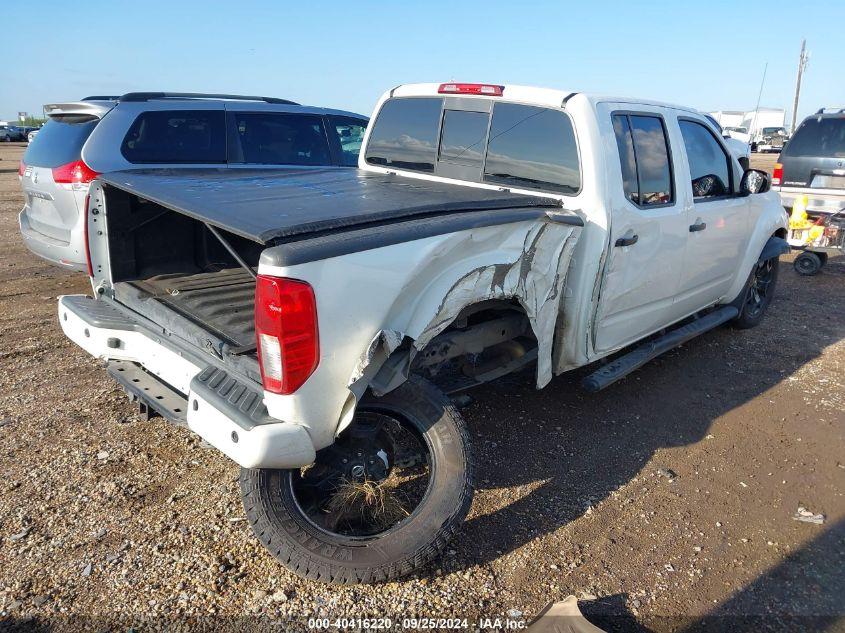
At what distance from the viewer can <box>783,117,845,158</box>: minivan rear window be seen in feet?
28.7

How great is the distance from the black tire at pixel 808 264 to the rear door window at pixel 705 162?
15.7 ft

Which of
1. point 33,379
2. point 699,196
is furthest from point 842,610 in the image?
point 33,379

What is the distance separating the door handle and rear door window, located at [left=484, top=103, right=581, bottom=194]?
400mm

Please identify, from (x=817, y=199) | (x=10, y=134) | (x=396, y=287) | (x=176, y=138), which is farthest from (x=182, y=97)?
(x=10, y=134)

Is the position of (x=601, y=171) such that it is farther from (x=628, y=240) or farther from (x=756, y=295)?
(x=756, y=295)

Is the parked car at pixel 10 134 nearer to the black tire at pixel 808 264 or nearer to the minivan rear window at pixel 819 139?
the minivan rear window at pixel 819 139

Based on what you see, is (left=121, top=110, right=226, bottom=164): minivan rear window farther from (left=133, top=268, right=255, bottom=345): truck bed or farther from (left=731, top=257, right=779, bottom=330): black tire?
(left=731, top=257, right=779, bottom=330): black tire

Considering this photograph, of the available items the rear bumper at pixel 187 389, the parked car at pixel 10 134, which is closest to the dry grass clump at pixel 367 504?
the rear bumper at pixel 187 389

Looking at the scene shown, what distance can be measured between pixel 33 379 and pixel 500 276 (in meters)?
3.46

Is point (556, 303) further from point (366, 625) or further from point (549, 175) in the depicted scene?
point (366, 625)

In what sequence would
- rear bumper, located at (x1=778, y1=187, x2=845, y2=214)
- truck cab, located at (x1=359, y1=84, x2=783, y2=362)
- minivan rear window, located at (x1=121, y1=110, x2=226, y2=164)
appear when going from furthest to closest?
rear bumper, located at (x1=778, y1=187, x2=845, y2=214), minivan rear window, located at (x1=121, y1=110, x2=226, y2=164), truck cab, located at (x1=359, y1=84, x2=783, y2=362)

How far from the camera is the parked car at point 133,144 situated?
17.7 ft

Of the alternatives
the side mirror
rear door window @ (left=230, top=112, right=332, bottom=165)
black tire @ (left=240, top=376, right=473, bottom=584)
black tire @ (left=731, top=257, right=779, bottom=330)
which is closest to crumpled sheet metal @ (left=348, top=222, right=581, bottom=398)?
black tire @ (left=240, top=376, right=473, bottom=584)

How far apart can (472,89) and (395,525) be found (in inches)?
109
